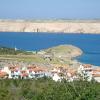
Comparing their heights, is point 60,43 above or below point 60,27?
below

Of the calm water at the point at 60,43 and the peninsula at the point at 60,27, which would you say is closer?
the calm water at the point at 60,43

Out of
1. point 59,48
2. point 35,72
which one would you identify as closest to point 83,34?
point 59,48

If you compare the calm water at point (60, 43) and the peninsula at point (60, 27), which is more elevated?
the peninsula at point (60, 27)

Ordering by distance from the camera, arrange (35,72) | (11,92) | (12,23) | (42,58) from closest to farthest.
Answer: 1. (11,92)
2. (35,72)
3. (42,58)
4. (12,23)

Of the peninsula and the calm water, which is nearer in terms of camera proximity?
the calm water

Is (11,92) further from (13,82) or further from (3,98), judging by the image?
(13,82)

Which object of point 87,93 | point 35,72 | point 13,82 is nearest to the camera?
point 87,93

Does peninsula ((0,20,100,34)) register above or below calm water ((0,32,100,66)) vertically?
above

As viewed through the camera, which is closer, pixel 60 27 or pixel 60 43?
pixel 60 43

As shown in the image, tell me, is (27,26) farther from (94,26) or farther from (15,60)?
(15,60)

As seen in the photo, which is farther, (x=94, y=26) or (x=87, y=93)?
(x=94, y=26)
